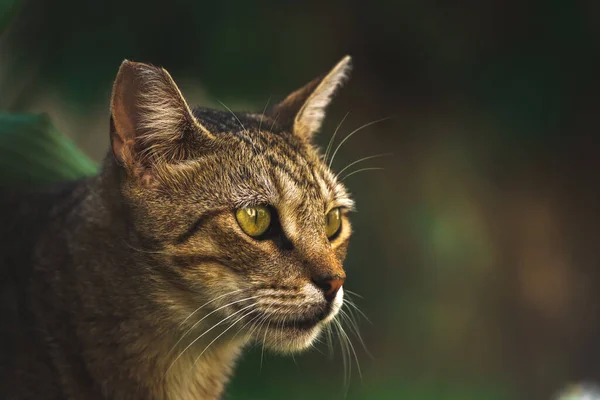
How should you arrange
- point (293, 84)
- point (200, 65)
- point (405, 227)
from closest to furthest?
point (200, 65) → point (293, 84) → point (405, 227)

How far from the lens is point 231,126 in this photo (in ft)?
6.86

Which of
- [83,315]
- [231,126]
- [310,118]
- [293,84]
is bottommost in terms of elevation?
[83,315]

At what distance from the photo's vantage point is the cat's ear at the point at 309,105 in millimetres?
2232

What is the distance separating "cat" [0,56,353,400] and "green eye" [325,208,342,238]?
0.03 metres

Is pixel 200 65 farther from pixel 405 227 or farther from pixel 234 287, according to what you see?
pixel 234 287

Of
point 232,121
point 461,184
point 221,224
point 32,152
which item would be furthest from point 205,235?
point 461,184

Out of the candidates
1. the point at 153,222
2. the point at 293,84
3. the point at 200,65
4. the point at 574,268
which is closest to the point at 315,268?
the point at 153,222

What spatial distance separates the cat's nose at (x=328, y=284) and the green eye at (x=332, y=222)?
0.87 feet

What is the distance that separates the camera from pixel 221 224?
5.99ft

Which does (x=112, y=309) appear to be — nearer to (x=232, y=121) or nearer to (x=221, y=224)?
(x=221, y=224)

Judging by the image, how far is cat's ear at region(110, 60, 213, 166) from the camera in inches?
64.6

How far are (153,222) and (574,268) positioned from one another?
452 centimetres

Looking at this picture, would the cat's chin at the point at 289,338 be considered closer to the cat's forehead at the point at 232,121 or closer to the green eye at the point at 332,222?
the green eye at the point at 332,222

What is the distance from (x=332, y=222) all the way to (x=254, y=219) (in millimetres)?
312
